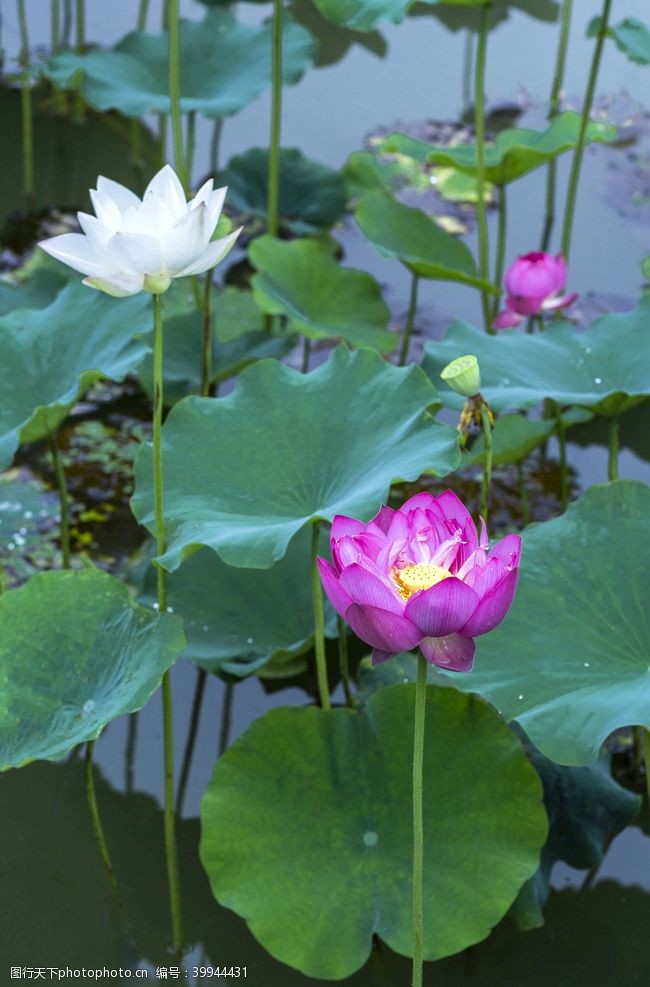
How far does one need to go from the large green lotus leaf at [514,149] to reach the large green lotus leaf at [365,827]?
4.28ft

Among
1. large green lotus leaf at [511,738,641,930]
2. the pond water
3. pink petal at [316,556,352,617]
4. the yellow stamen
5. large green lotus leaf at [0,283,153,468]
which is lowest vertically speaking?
the pond water

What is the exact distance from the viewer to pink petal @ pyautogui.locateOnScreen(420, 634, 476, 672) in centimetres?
116

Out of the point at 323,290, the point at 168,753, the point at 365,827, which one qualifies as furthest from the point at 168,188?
the point at 323,290

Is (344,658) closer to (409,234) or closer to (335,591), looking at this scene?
(335,591)

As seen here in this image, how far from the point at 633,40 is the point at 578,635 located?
55.7 inches

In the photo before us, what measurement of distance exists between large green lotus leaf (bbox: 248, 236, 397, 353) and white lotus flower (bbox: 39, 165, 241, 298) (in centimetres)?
114

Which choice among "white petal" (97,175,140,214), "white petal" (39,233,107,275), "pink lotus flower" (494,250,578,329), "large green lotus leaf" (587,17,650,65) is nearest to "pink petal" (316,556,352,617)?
"white petal" (39,233,107,275)

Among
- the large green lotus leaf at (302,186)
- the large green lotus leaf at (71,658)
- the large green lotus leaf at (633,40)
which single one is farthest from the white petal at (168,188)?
the large green lotus leaf at (302,186)

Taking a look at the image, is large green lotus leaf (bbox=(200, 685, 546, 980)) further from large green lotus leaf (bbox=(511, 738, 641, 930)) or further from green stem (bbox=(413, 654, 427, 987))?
green stem (bbox=(413, 654, 427, 987))

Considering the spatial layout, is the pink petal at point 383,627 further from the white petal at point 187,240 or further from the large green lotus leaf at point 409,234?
the large green lotus leaf at point 409,234

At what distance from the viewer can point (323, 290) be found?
2.59 meters

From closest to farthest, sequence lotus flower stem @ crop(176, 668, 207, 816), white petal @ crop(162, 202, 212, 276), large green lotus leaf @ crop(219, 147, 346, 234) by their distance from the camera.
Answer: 1. white petal @ crop(162, 202, 212, 276)
2. lotus flower stem @ crop(176, 668, 207, 816)
3. large green lotus leaf @ crop(219, 147, 346, 234)

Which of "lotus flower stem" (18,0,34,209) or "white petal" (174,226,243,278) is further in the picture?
"lotus flower stem" (18,0,34,209)

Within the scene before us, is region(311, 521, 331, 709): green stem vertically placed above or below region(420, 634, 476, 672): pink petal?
below
